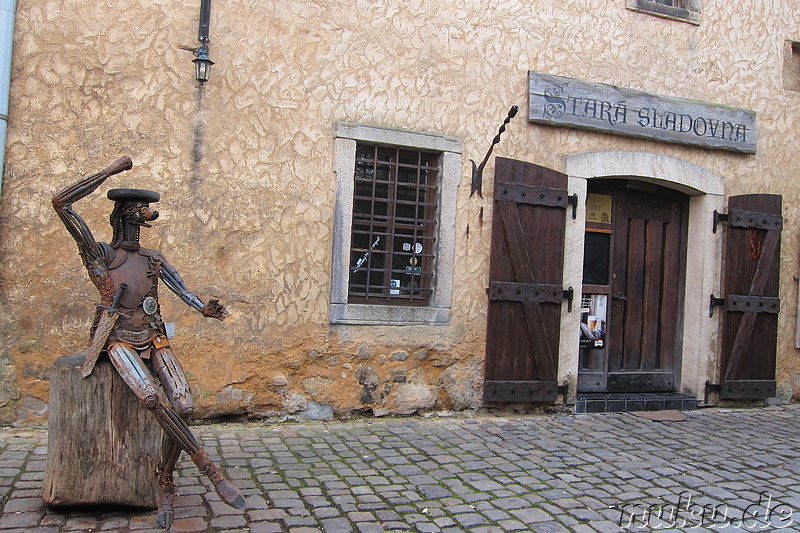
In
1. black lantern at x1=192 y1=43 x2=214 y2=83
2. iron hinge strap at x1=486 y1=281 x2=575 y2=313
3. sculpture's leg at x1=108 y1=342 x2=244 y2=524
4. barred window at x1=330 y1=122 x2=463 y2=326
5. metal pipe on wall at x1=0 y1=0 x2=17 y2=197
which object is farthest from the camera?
iron hinge strap at x1=486 y1=281 x2=575 y2=313

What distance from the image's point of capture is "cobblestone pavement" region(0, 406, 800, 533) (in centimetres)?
375

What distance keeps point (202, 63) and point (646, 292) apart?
477 cm

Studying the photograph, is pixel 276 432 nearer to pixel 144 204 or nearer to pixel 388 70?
pixel 144 204

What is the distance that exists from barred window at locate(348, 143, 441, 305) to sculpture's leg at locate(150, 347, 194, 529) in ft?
8.14

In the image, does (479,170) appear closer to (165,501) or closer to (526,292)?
(526,292)

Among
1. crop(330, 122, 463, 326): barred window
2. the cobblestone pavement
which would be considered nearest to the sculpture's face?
the cobblestone pavement

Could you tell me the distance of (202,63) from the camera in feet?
17.4

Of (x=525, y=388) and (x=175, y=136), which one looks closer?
(x=175, y=136)

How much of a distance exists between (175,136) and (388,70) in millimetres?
1818

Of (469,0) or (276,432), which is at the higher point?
(469,0)

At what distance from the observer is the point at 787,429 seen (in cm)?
644

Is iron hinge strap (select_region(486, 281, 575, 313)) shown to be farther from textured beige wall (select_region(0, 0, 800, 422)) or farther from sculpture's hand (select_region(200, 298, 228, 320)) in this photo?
sculpture's hand (select_region(200, 298, 228, 320))

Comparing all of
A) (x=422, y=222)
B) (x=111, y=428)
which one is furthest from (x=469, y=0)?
(x=111, y=428)

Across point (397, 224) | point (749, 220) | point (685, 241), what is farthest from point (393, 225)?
point (749, 220)
